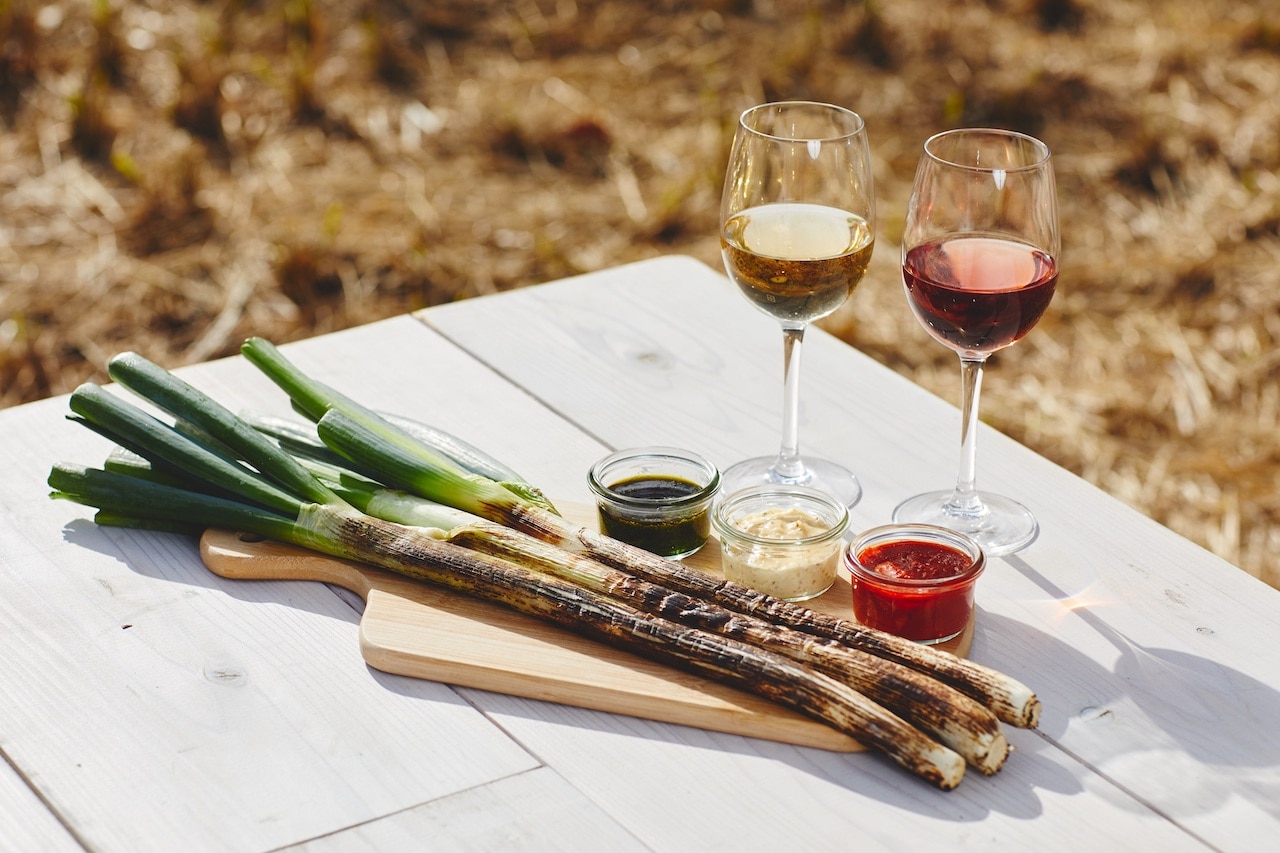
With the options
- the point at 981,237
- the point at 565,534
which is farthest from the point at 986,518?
the point at 565,534

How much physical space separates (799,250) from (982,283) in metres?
0.21

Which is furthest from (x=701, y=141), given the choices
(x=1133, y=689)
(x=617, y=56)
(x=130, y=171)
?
(x=1133, y=689)

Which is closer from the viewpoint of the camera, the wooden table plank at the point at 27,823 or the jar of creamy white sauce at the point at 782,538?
the wooden table plank at the point at 27,823

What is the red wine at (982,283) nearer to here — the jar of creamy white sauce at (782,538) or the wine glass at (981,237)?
the wine glass at (981,237)

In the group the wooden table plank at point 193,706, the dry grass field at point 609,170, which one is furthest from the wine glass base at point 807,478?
the dry grass field at point 609,170

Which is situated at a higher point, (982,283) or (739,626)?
(982,283)

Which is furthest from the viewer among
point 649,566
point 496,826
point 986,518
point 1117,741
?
point 986,518

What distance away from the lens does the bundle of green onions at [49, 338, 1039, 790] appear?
4.13 feet

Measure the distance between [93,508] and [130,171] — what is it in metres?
2.62

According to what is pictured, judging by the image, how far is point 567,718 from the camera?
1330 millimetres

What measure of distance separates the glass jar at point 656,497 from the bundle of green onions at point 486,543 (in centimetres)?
6

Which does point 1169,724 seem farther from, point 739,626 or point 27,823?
point 27,823

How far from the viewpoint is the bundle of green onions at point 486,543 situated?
1.26 m

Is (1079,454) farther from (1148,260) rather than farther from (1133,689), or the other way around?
(1133,689)
